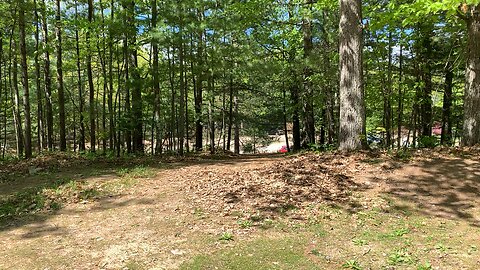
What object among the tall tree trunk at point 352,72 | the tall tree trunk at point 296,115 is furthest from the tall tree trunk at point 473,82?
the tall tree trunk at point 296,115

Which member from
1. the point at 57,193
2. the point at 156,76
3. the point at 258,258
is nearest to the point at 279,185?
the point at 258,258

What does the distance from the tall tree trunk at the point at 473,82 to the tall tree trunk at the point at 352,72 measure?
2.43 meters

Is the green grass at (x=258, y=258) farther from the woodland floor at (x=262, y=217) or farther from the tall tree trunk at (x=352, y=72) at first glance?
the tall tree trunk at (x=352, y=72)

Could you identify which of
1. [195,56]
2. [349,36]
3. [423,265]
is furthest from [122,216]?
[195,56]

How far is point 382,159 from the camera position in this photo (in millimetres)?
7301

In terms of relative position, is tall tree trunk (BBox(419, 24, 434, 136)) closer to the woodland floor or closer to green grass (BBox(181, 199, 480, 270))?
the woodland floor

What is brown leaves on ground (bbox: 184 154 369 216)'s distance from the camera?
5.79 meters

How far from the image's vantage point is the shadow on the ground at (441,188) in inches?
211

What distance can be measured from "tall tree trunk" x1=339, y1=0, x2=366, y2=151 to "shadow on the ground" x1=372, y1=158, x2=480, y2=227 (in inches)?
58.1

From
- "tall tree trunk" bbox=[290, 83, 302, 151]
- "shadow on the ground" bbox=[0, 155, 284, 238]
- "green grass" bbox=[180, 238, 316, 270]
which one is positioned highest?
"tall tree trunk" bbox=[290, 83, 302, 151]

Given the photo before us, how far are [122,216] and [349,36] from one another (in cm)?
612

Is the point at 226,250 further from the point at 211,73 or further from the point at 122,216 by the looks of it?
the point at 211,73

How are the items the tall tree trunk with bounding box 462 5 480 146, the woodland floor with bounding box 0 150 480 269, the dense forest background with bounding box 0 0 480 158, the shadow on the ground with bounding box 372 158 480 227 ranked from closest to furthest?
1. the woodland floor with bounding box 0 150 480 269
2. the shadow on the ground with bounding box 372 158 480 227
3. the tall tree trunk with bounding box 462 5 480 146
4. the dense forest background with bounding box 0 0 480 158

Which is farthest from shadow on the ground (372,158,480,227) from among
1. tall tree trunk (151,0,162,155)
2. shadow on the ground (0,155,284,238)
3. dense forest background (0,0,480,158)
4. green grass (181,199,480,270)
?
tall tree trunk (151,0,162,155)
